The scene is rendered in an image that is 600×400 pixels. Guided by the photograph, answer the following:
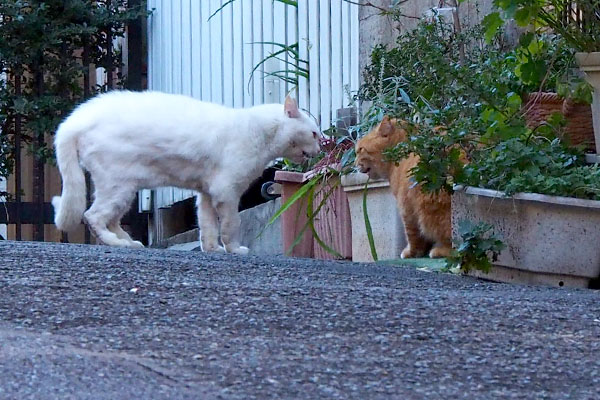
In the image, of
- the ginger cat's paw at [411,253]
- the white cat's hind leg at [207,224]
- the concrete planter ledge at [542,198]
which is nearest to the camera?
the concrete planter ledge at [542,198]

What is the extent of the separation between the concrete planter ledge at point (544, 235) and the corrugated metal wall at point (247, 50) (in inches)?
87.6

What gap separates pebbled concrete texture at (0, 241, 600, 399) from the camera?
1842 mm

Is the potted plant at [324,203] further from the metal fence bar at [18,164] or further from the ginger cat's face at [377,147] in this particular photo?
the metal fence bar at [18,164]

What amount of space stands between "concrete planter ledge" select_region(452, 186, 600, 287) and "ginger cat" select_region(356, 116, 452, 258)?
0.64 metres

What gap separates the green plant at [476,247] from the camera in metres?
3.44

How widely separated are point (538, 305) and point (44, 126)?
6.18 meters

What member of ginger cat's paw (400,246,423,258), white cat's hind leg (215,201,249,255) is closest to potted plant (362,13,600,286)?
ginger cat's paw (400,246,423,258)

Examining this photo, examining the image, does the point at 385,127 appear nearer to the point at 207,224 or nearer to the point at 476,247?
the point at 207,224

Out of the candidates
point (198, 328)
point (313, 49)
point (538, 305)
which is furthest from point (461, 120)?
point (313, 49)

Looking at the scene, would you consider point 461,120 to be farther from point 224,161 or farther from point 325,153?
point 325,153

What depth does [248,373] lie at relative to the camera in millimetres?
1907

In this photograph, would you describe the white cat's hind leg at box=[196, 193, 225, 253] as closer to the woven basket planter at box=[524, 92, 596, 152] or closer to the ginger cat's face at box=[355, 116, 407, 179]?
the ginger cat's face at box=[355, 116, 407, 179]

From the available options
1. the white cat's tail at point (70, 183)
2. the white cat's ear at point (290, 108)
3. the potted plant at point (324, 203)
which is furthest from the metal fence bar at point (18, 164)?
the white cat's ear at point (290, 108)

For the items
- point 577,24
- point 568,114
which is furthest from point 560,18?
point 568,114
